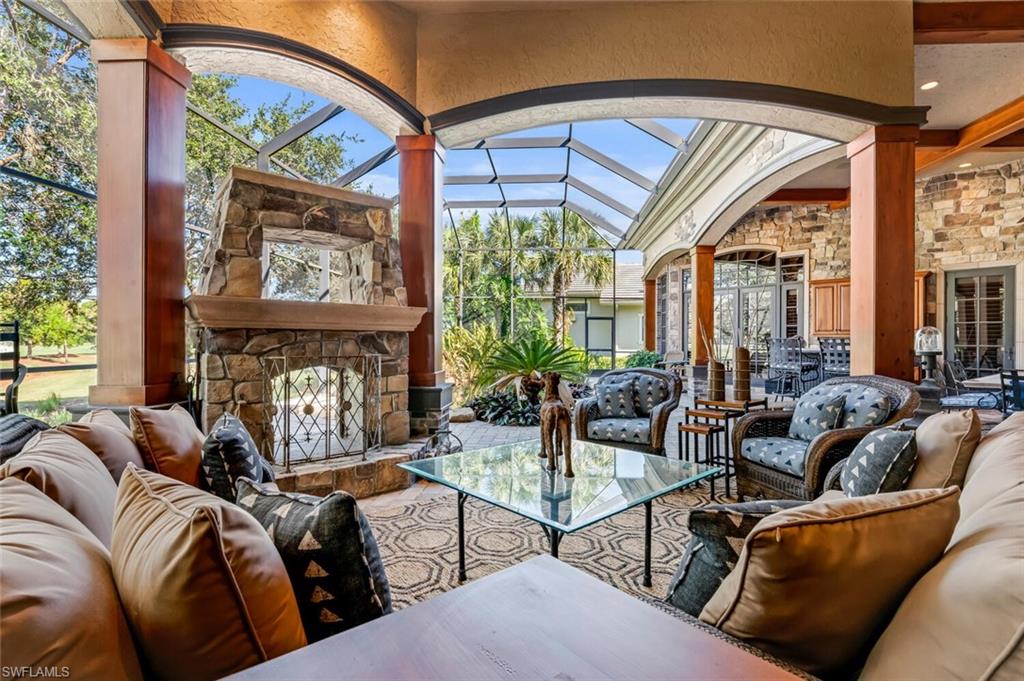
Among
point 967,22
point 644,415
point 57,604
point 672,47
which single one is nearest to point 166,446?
point 57,604

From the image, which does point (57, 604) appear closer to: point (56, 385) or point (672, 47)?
point (56, 385)

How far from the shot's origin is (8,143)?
9.28 feet

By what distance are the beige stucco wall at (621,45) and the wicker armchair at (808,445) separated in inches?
93.6

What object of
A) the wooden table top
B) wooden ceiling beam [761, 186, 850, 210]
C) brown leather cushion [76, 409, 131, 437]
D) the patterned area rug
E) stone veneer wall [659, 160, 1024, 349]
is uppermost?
wooden ceiling beam [761, 186, 850, 210]

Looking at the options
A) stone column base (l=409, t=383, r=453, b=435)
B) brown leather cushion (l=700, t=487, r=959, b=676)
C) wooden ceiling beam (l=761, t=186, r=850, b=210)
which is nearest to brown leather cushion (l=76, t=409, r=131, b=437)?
brown leather cushion (l=700, t=487, r=959, b=676)

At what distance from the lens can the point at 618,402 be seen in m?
4.16

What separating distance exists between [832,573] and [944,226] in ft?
27.7

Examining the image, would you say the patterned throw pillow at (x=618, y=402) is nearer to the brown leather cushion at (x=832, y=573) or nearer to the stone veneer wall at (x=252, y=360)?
the stone veneer wall at (x=252, y=360)

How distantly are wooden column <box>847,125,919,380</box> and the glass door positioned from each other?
14.2 ft

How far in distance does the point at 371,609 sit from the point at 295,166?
18.3 feet

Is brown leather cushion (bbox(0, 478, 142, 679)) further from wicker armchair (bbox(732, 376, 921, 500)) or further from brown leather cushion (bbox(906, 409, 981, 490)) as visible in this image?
wicker armchair (bbox(732, 376, 921, 500))

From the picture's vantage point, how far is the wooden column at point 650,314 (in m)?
10.8

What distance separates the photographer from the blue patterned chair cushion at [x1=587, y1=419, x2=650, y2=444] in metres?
3.71

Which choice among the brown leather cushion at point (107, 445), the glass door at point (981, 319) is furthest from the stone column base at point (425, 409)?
the glass door at point (981, 319)
